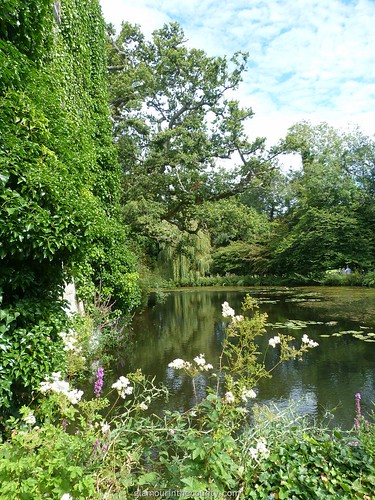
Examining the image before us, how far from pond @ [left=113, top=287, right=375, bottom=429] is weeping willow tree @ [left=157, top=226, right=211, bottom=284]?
300 cm

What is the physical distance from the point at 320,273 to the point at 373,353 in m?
14.2

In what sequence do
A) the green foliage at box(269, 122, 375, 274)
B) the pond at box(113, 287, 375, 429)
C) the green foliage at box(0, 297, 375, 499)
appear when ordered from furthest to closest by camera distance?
the green foliage at box(269, 122, 375, 274)
the pond at box(113, 287, 375, 429)
the green foliage at box(0, 297, 375, 499)

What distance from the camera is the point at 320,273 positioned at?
19.2m

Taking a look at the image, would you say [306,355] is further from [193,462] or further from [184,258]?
[184,258]

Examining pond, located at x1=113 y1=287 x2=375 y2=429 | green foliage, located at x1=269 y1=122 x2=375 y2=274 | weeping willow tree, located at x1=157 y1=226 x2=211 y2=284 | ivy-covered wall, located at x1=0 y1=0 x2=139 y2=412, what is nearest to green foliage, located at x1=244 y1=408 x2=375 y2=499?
pond, located at x1=113 y1=287 x2=375 y2=429

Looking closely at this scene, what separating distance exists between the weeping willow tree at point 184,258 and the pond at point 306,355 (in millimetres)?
2999

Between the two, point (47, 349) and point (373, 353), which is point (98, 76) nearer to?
point (47, 349)

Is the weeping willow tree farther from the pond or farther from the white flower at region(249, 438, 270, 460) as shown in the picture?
the white flower at region(249, 438, 270, 460)

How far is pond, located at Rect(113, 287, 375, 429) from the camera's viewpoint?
13.3 ft

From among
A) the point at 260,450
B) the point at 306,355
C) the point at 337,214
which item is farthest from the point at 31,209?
the point at 337,214

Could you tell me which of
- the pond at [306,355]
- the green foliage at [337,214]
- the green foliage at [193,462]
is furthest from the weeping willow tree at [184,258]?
the green foliage at [193,462]

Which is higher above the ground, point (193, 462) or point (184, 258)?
point (184, 258)

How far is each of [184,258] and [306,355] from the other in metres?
11.8

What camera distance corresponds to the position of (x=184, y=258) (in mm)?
17469
